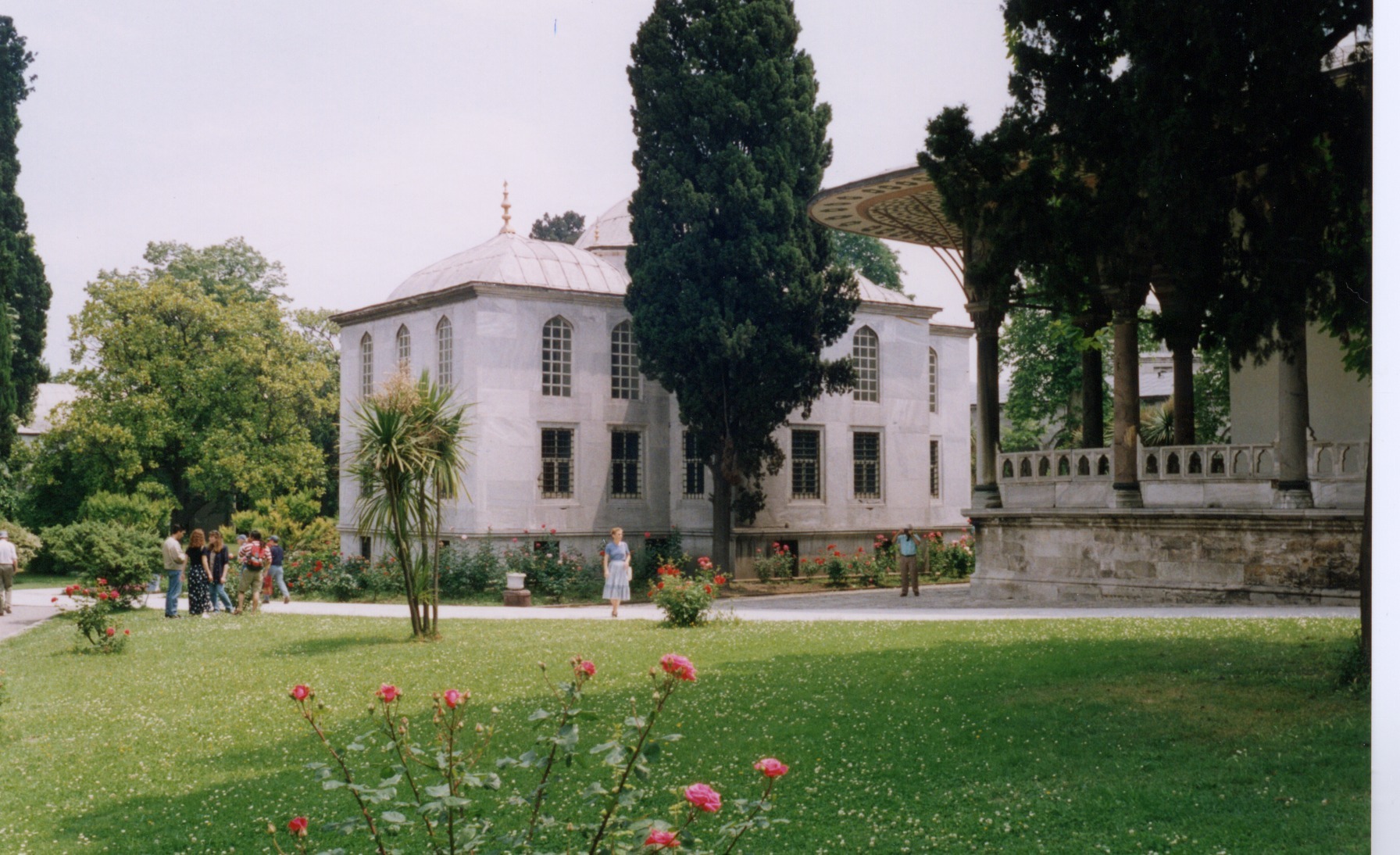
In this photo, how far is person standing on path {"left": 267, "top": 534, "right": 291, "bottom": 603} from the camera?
1634 centimetres

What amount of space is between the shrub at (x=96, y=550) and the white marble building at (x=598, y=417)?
393cm

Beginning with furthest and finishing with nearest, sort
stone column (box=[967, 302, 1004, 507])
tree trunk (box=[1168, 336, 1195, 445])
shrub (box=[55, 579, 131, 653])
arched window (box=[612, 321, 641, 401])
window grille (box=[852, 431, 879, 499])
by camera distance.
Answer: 1. window grille (box=[852, 431, 879, 499])
2. arched window (box=[612, 321, 641, 401])
3. stone column (box=[967, 302, 1004, 507])
4. tree trunk (box=[1168, 336, 1195, 445])
5. shrub (box=[55, 579, 131, 653])

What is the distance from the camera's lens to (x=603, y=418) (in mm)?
21484

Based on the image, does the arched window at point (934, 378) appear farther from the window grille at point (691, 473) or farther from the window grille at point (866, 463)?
the window grille at point (691, 473)

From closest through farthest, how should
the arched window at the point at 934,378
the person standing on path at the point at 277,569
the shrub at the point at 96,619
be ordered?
the shrub at the point at 96,619, the person standing on path at the point at 277,569, the arched window at the point at 934,378

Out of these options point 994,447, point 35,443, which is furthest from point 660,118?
point 35,443

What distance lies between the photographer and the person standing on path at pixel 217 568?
51.2ft

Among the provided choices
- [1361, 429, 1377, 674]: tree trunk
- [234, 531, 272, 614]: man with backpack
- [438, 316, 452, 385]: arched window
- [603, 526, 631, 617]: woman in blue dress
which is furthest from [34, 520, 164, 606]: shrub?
[1361, 429, 1377, 674]: tree trunk

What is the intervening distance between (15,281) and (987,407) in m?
12.2

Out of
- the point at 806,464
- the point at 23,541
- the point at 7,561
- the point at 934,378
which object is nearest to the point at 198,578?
the point at 7,561

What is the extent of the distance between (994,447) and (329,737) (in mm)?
10929

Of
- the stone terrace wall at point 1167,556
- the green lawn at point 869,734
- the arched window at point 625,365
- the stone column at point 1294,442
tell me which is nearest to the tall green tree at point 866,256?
the arched window at point 625,365

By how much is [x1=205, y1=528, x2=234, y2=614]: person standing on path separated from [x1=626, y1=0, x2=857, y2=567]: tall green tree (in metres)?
7.35

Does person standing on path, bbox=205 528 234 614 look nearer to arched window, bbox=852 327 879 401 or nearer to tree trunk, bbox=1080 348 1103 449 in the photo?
tree trunk, bbox=1080 348 1103 449
